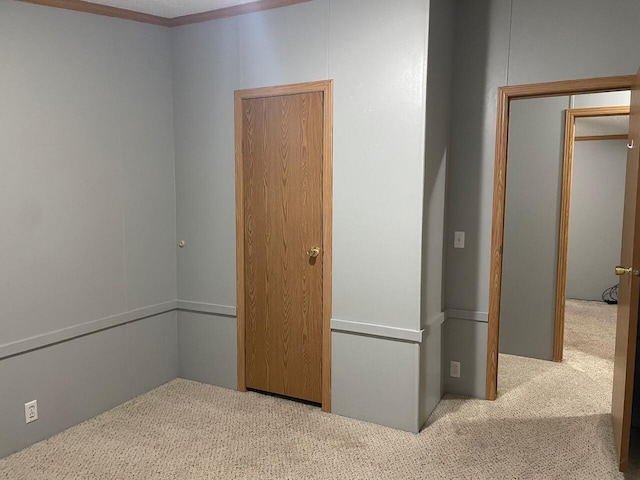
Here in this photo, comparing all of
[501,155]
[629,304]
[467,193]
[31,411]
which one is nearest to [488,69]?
[501,155]

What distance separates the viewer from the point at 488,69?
302 cm

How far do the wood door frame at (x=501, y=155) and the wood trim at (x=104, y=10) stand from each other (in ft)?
7.26

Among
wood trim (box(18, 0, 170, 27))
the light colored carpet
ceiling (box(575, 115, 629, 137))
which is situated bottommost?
the light colored carpet

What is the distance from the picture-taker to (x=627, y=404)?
231 centimetres

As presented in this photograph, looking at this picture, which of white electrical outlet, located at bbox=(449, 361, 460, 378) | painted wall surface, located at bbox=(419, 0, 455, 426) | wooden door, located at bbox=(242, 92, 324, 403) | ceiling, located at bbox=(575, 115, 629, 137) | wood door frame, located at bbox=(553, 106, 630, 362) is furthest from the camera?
ceiling, located at bbox=(575, 115, 629, 137)

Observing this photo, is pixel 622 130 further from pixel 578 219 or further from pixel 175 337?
pixel 175 337

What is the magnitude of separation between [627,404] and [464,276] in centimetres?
115

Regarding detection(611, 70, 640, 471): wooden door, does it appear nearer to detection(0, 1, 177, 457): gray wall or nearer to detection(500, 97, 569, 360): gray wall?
detection(500, 97, 569, 360): gray wall

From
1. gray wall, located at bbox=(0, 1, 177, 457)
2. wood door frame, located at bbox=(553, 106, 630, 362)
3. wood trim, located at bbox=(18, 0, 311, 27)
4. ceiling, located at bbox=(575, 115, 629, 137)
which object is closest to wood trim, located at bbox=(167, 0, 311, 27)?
wood trim, located at bbox=(18, 0, 311, 27)

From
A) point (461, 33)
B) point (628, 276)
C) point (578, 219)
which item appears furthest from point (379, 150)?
point (578, 219)

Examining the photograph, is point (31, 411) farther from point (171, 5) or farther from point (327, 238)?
point (171, 5)

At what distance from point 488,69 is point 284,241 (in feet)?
5.34

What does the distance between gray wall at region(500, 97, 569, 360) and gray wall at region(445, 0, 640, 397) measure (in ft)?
3.12

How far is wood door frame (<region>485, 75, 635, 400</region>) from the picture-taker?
2.75m
